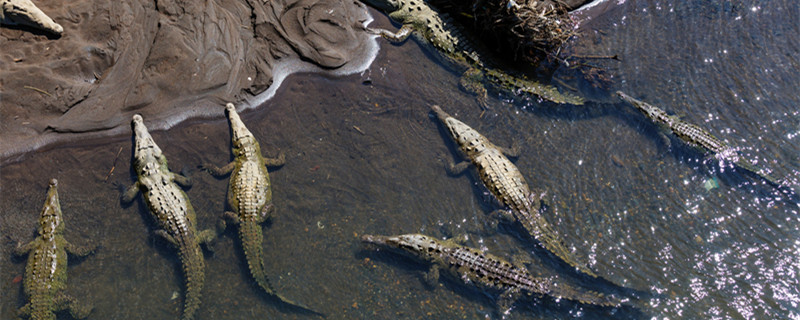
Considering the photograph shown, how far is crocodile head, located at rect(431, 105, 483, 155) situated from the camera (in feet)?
22.1

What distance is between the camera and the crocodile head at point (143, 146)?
6.27 meters

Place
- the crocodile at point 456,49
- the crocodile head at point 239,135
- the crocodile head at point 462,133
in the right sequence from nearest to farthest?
the crocodile head at point 239,135 → the crocodile head at point 462,133 → the crocodile at point 456,49

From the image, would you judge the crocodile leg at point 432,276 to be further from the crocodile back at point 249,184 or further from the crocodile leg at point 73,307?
the crocodile leg at point 73,307

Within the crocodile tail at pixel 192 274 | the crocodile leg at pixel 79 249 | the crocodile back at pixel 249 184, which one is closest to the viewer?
the crocodile tail at pixel 192 274

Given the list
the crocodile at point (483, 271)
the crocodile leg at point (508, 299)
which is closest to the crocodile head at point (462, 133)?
the crocodile at point (483, 271)

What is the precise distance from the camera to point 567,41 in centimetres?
790

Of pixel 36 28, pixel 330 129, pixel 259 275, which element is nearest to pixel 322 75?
pixel 330 129

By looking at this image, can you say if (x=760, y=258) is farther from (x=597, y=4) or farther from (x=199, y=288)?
(x=199, y=288)

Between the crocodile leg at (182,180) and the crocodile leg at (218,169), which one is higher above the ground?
the crocodile leg at (218,169)

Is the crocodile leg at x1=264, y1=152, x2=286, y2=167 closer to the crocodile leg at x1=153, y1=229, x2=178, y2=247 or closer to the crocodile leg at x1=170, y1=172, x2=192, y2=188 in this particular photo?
the crocodile leg at x1=170, y1=172, x2=192, y2=188

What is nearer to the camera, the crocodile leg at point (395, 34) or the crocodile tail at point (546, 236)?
the crocodile tail at point (546, 236)

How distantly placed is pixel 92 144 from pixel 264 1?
346 cm

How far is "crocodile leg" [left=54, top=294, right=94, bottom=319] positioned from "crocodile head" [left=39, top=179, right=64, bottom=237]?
905mm

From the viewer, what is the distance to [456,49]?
313 inches
